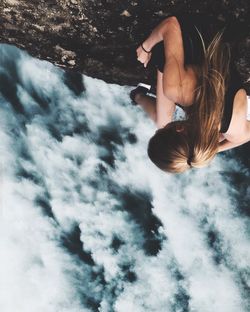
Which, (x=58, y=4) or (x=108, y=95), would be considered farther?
(x=108, y=95)

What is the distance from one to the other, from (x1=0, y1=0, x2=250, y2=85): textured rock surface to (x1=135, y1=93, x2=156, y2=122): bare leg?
0.51m

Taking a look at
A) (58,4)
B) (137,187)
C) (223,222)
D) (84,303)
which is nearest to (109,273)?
(84,303)

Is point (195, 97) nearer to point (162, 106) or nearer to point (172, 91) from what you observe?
point (172, 91)

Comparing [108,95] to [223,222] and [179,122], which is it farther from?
[179,122]

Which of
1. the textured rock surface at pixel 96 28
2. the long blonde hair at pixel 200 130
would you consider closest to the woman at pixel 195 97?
the long blonde hair at pixel 200 130

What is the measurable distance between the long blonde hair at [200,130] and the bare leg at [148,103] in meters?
1.39

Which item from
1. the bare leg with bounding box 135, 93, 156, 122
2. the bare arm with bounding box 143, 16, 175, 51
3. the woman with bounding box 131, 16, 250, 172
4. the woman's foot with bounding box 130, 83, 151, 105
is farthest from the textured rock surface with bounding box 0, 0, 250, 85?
the woman with bounding box 131, 16, 250, 172

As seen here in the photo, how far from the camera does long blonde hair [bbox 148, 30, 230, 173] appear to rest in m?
2.35

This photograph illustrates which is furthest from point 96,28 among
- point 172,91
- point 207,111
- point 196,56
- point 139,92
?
point 207,111

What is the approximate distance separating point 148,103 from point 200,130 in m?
1.89

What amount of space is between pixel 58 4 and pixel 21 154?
5.25 metres

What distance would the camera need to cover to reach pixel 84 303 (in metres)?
9.29

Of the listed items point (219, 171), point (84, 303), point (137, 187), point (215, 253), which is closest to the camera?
point (219, 171)

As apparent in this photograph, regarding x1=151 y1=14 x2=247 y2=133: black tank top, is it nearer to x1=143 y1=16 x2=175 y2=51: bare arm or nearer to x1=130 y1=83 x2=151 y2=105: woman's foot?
x1=143 y1=16 x2=175 y2=51: bare arm
